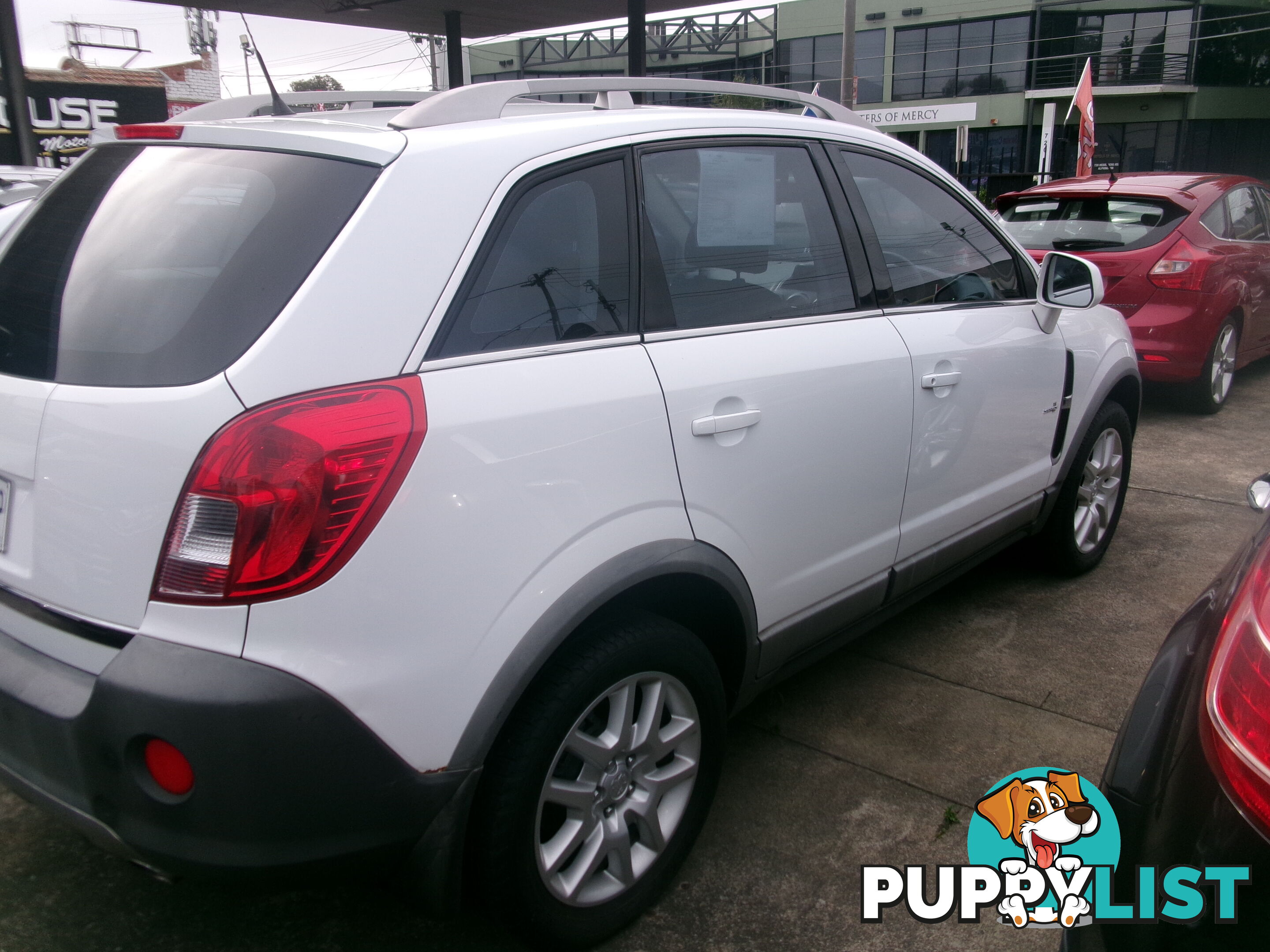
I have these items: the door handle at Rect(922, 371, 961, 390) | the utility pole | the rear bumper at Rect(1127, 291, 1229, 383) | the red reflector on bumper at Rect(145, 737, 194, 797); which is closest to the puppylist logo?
the door handle at Rect(922, 371, 961, 390)

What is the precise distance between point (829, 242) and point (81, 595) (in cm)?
202

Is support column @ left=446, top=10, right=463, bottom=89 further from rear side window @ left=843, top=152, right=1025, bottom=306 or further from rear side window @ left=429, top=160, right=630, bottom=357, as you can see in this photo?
rear side window @ left=429, top=160, right=630, bottom=357

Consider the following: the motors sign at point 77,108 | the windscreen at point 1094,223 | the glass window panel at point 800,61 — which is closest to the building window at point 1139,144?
the glass window panel at point 800,61

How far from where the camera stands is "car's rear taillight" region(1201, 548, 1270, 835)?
1.23 meters

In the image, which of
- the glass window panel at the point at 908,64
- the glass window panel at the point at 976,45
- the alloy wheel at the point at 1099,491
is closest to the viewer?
the alloy wheel at the point at 1099,491

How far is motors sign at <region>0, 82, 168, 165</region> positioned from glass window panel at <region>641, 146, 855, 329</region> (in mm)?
22353

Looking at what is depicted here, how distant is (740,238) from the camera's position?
2549 millimetres

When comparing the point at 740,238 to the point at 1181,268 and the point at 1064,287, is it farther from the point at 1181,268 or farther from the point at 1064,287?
the point at 1181,268

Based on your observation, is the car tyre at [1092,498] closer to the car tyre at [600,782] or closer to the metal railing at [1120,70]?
the car tyre at [600,782]

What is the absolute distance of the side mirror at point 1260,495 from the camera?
2033 mm

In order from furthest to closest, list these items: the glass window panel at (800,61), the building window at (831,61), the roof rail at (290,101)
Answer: the glass window panel at (800,61) → the building window at (831,61) → the roof rail at (290,101)

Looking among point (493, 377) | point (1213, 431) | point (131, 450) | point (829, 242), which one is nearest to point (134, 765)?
point (131, 450)

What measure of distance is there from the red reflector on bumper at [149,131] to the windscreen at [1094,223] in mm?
5990

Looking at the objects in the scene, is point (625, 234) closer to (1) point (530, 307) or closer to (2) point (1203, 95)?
(1) point (530, 307)
